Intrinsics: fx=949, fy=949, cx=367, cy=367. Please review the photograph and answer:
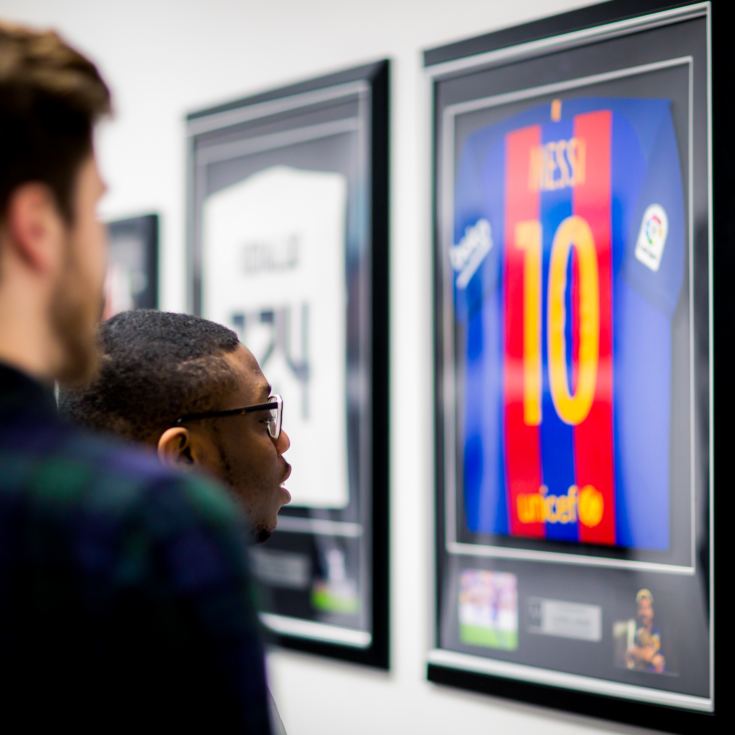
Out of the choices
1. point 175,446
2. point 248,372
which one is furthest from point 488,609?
point 175,446

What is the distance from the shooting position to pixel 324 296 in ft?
7.59

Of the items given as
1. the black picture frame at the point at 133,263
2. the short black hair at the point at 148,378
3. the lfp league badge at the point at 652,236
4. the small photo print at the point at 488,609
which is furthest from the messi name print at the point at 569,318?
the black picture frame at the point at 133,263

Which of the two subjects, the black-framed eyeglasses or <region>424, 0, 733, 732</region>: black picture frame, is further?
<region>424, 0, 733, 732</region>: black picture frame

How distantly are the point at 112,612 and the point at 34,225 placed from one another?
0.25 metres

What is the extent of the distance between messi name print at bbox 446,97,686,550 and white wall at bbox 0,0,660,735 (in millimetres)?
159

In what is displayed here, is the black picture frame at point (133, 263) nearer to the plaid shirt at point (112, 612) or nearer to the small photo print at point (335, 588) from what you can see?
the small photo print at point (335, 588)

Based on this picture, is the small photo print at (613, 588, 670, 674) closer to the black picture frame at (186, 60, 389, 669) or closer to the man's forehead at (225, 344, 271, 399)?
the black picture frame at (186, 60, 389, 669)

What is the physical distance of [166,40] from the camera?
2.77 metres

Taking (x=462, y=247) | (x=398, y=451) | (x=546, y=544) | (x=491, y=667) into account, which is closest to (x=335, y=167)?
(x=462, y=247)

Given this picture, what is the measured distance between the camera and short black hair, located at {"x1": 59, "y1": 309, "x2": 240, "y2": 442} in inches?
47.3

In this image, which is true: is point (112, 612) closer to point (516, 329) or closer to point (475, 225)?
point (516, 329)

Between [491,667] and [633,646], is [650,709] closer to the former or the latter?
[633,646]

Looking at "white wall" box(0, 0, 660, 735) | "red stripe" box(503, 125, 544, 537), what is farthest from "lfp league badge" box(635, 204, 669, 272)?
"white wall" box(0, 0, 660, 735)

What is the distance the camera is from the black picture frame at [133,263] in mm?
2764
